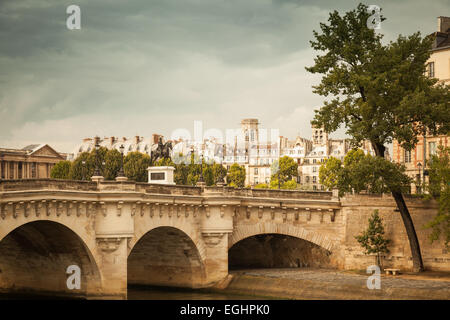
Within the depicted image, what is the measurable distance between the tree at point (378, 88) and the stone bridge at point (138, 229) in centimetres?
700

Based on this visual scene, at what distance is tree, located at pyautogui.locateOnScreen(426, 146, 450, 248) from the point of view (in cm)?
5722

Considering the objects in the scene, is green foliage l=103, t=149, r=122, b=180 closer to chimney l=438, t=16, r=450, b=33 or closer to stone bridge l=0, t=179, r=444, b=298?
stone bridge l=0, t=179, r=444, b=298

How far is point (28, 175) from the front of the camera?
15100cm

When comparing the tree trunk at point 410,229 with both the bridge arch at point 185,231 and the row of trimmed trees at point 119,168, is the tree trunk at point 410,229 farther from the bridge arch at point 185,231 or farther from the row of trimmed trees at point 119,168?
the row of trimmed trees at point 119,168

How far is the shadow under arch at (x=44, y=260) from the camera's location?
51.5m

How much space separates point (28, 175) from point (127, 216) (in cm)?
10303

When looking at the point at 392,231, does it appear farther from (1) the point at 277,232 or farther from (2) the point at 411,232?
(1) the point at 277,232

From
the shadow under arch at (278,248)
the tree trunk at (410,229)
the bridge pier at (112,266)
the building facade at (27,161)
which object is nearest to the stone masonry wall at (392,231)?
the tree trunk at (410,229)

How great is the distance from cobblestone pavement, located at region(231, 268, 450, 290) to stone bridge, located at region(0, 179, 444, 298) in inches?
112

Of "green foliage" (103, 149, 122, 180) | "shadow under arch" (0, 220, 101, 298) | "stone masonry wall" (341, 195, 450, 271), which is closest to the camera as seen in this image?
"shadow under arch" (0, 220, 101, 298)

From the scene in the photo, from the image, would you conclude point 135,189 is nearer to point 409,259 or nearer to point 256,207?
point 256,207

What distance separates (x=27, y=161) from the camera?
5930 inches

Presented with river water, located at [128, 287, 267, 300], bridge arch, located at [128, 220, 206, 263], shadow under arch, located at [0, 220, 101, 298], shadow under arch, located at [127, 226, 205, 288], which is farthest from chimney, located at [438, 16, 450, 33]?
shadow under arch, located at [0, 220, 101, 298]

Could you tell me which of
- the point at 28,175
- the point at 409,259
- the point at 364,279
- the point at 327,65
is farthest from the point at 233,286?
the point at 28,175
